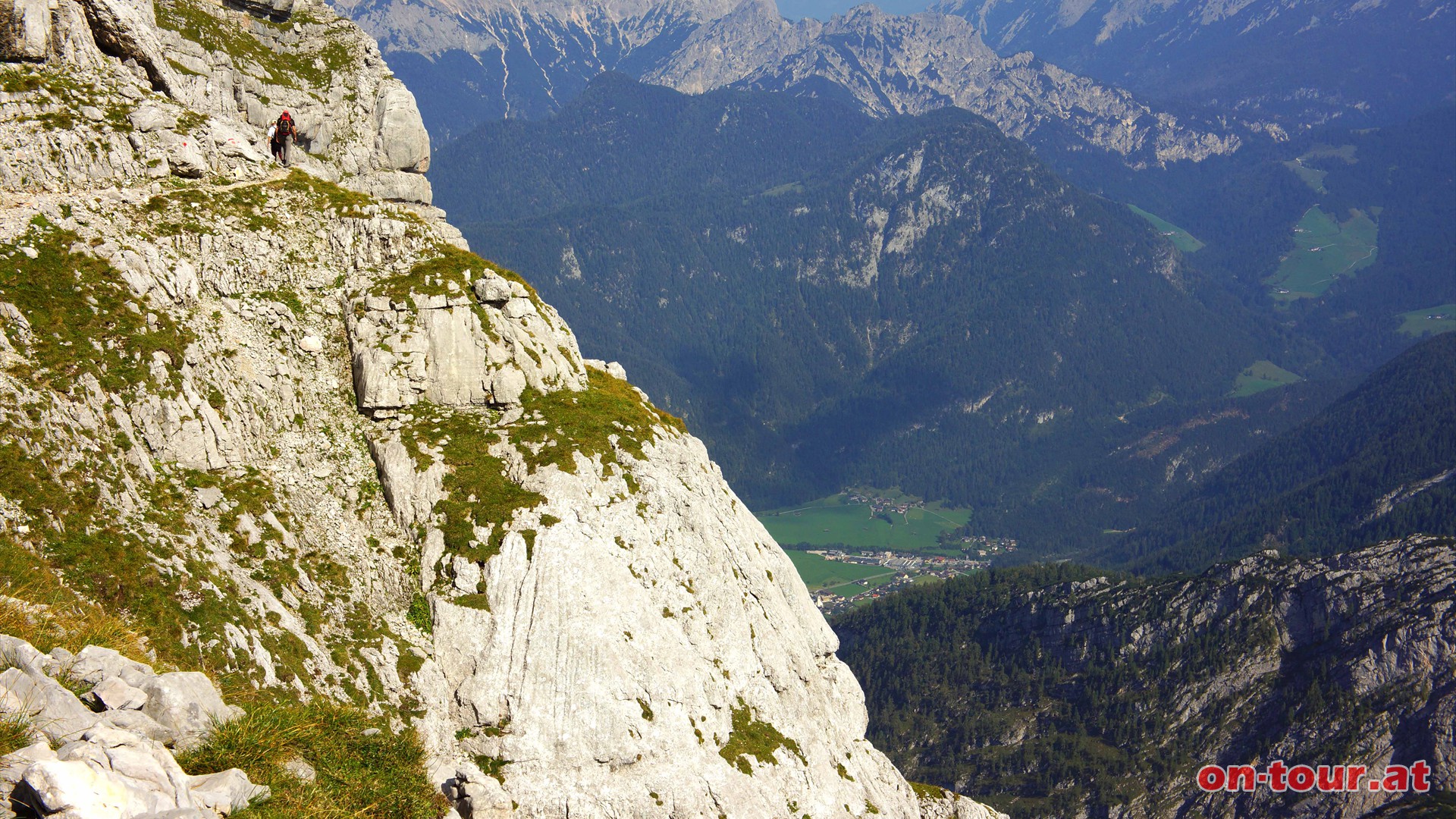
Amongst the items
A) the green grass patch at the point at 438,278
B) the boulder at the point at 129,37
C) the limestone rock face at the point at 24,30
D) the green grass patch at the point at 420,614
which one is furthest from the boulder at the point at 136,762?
the boulder at the point at 129,37

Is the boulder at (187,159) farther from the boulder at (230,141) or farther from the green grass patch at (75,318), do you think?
the green grass patch at (75,318)

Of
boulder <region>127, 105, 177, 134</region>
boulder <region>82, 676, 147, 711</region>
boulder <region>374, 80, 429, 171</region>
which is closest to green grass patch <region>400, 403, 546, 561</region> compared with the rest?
boulder <region>127, 105, 177, 134</region>

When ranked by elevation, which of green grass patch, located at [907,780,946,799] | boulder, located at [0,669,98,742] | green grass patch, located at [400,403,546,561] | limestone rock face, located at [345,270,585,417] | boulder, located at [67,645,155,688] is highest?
limestone rock face, located at [345,270,585,417]

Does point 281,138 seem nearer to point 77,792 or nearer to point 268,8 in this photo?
point 268,8

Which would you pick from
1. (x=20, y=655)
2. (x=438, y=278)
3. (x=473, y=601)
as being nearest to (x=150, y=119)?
(x=438, y=278)

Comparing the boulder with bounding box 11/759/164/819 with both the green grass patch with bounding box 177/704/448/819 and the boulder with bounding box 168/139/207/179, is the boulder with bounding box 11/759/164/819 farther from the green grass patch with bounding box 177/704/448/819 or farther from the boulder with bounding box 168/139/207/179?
the boulder with bounding box 168/139/207/179

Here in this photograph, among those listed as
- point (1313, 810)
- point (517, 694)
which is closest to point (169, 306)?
point (517, 694)
